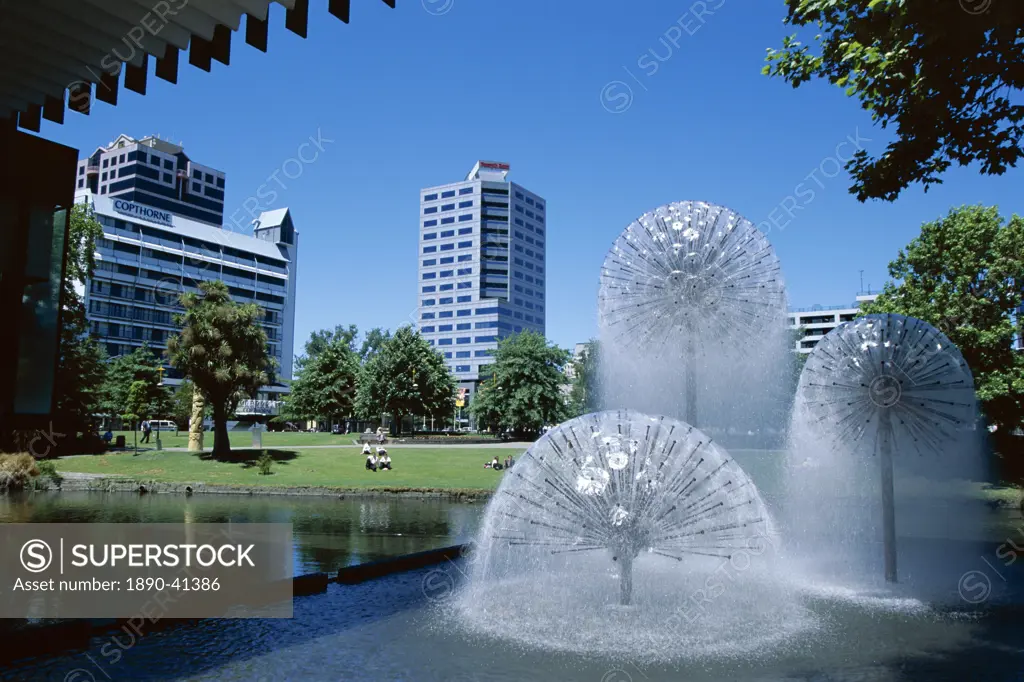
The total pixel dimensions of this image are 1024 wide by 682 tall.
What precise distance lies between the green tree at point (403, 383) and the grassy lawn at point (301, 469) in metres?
24.6

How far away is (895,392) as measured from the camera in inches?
506

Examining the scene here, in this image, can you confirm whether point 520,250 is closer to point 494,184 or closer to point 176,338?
point 494,184

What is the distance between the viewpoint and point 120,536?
821 inches

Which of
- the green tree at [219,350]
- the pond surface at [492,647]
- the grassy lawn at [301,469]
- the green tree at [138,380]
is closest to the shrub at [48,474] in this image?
the grassy lawn at [301,469]

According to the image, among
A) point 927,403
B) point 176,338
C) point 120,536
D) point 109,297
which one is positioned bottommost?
point 120,536

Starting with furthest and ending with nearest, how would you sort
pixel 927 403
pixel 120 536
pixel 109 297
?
pixel 109 297, pixel 120 536, pixel 927 403

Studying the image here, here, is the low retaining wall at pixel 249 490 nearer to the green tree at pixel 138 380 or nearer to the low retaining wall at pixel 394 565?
the low retaining wall at pixel 394 565

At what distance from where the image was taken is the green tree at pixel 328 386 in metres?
Answer: 81.5

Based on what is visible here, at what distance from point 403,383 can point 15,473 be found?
42.1 m

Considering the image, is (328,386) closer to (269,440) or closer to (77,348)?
(269,440)

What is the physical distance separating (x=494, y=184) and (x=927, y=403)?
16864 cm

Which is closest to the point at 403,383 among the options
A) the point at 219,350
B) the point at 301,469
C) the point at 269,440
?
the point at 269,440

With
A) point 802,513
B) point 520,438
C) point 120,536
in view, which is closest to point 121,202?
point 520,438

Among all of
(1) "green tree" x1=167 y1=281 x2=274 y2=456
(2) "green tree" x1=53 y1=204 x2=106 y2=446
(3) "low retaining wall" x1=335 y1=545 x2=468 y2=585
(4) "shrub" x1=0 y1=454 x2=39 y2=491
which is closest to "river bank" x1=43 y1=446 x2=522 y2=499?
(4) "shrub" x1=0 y1=454 x2=39 y2=491
